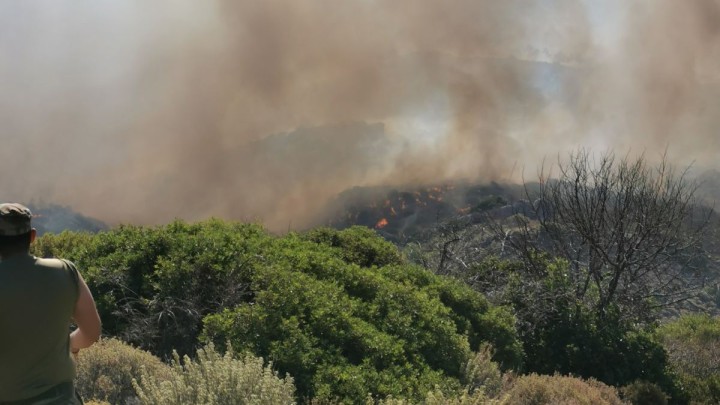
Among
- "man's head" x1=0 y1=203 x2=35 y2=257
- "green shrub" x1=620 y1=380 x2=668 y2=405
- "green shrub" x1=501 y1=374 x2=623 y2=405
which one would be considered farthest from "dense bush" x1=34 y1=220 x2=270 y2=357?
"green shrub" x1=620 y1=380 x2=668 y2=405

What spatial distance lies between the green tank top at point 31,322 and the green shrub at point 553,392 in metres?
5.37

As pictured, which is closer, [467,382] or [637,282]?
[467,382]

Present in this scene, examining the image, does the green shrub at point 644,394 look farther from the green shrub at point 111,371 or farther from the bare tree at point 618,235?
the green shrub at point 111,371

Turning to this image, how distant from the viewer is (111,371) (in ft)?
19.1

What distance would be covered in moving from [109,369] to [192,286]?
1996mm

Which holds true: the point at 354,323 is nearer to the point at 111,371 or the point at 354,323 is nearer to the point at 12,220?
the point at 111,371

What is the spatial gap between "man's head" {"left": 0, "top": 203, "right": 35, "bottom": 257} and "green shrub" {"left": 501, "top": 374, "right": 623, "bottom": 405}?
5622 mm

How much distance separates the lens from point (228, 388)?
464 cm

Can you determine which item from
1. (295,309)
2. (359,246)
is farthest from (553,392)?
(359,246)

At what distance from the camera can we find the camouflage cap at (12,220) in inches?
125

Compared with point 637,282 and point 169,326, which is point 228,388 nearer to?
point 169,326

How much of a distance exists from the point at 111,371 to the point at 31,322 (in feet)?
9.50

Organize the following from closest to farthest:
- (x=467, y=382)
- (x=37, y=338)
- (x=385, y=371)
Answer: (x=37, y=338), (x=385, y=371), (x=467, y=382)

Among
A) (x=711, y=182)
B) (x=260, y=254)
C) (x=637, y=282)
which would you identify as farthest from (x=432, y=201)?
(x=260, y=254)
